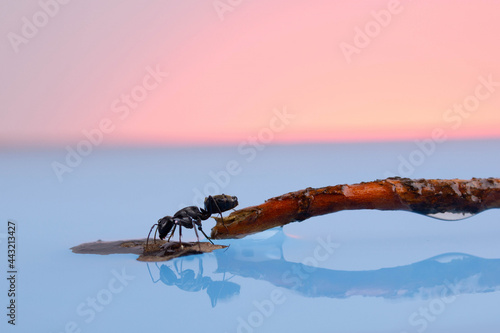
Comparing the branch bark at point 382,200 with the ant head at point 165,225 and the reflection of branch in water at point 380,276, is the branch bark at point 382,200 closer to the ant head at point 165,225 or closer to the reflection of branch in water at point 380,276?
the reflection of branch in water at point 380,276

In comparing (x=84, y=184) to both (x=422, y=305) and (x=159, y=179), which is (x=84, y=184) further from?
(x=422, y=305)

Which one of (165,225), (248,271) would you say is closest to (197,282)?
(248,271)

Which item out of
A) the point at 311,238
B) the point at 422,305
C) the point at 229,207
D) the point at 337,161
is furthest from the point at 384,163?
the point at 422,305
